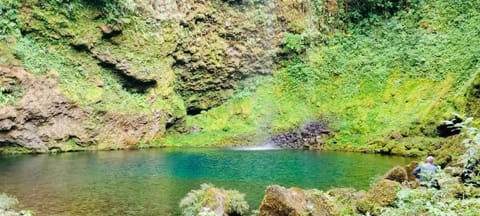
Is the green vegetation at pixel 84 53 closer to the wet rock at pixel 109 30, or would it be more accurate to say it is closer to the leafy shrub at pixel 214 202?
the wet rock at pixel 109 30

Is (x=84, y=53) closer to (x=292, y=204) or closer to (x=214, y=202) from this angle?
(x=214, y=202)

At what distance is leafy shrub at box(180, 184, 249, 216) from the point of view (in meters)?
15.9

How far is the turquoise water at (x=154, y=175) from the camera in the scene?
59.1 feet

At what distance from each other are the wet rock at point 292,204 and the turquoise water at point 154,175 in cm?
468

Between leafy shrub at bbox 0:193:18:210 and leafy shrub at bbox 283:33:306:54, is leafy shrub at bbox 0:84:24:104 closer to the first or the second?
leafy shrub at bbox 0:193:18:210

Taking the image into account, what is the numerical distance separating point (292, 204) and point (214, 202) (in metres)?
4.72

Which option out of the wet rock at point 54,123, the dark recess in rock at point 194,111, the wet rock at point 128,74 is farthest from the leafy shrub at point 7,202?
the dark recess in rock at point 194,111

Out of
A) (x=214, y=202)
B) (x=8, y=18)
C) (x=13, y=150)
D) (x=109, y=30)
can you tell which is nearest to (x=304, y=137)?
(x=109, y=30)

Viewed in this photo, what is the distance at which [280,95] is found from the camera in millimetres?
47125

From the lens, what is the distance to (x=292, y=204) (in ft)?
39.1

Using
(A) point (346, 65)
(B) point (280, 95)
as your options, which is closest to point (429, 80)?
(A) point (346, 65)

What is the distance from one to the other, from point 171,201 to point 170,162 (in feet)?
38.3

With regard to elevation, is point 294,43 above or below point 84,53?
above

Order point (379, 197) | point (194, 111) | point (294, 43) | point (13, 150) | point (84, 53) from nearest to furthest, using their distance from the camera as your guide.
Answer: point (379, 197)
point (13, 150)
point (84, 53)
point (194, 111)
point (294, 43)
